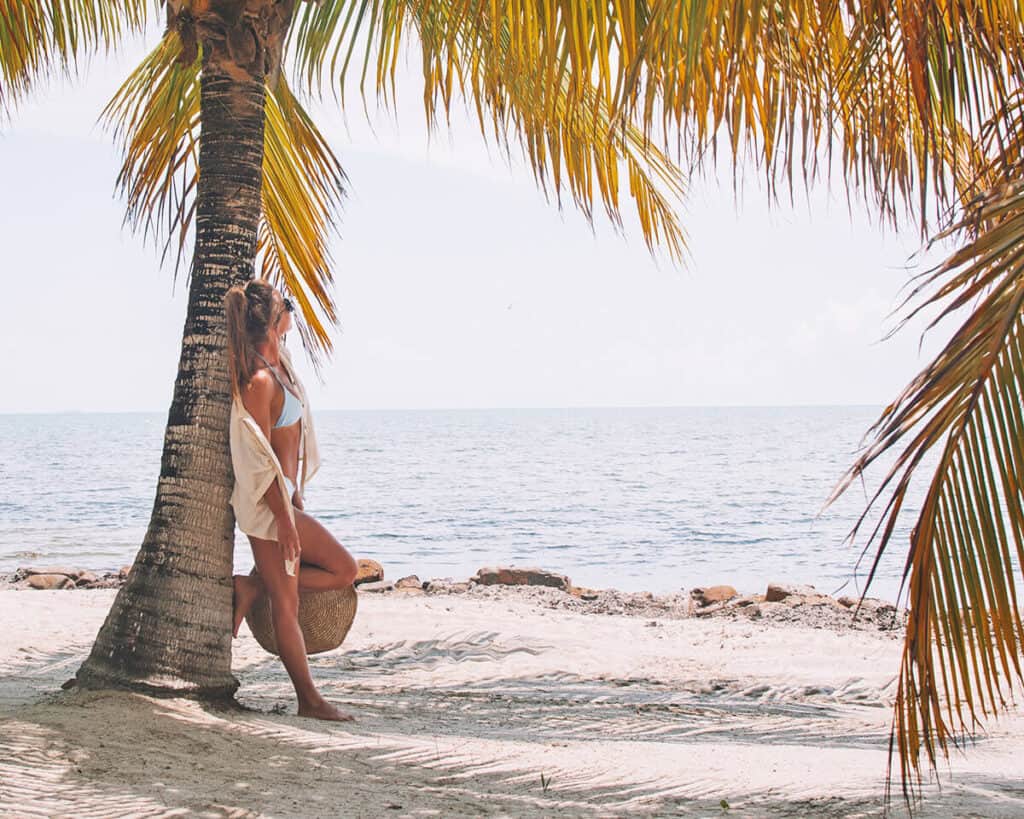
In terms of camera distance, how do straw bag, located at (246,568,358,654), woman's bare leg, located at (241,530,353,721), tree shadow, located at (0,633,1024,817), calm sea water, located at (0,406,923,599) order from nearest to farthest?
tree shadow, located at (0,633,1024,817) < woman's bare leg, located at (241,530,353,721) < straw bag, located at (246,568,358,654) < calm sea water, located at (0,406,923,599)

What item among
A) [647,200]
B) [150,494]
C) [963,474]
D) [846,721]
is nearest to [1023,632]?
[963,474]

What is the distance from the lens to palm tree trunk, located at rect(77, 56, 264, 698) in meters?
4.34

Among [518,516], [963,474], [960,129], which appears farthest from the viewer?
[518,516]

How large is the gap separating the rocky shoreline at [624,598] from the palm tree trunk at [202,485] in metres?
4.10

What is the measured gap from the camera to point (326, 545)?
450cm

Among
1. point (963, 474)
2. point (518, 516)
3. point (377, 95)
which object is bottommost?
point (518, 516)

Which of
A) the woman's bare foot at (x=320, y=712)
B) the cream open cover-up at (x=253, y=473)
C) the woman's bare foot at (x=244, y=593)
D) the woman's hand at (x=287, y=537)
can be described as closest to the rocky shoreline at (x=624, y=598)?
the woman's bare foot at (x=244, y=593)

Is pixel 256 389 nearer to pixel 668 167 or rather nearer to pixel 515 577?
pixel 668 167

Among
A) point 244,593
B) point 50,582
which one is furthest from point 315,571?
point 50,582

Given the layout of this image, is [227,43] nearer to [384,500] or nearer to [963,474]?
[963,474]

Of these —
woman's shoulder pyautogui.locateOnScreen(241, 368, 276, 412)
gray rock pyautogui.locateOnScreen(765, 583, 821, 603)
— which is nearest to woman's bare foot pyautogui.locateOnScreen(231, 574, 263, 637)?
woman's shoulder pyautogui.locateOnScreen(241, 368, 276, 412)

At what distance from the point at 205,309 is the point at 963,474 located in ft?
10.2

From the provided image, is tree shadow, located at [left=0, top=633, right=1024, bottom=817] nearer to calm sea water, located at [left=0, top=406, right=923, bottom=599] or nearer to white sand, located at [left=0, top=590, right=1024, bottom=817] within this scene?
white sand, located at [left=0, top=590, right=1024, bottom=817]

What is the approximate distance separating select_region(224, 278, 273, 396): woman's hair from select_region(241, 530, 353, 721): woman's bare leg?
643 millimetres
